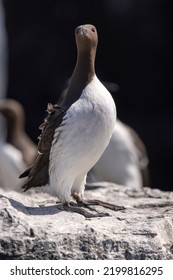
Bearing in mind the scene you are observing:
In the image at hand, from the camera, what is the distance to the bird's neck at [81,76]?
8.03 meters

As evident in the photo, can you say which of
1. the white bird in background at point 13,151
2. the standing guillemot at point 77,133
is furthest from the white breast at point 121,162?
the standing guillemot at point 77,133

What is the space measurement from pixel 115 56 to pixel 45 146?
44.1 feet

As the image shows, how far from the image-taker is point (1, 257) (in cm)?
710

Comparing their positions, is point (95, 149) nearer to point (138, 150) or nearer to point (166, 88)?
point (138, 150)

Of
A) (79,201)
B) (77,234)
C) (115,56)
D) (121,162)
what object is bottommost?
(115,56)

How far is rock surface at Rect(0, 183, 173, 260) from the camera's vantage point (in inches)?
282

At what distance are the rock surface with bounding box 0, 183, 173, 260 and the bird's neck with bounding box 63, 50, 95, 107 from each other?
0.79 metres

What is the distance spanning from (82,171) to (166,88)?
13.2 metres

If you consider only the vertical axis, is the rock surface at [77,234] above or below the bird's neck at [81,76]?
below

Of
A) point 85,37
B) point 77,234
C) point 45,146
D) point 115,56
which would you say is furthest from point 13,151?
point 77,234

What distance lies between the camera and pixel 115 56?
21.4m

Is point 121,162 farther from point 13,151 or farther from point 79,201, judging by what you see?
point 79,201

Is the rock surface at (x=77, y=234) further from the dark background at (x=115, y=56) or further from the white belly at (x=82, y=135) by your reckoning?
the dark background at (x=115, y=56)

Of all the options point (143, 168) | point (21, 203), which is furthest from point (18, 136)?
point (21, 203)
